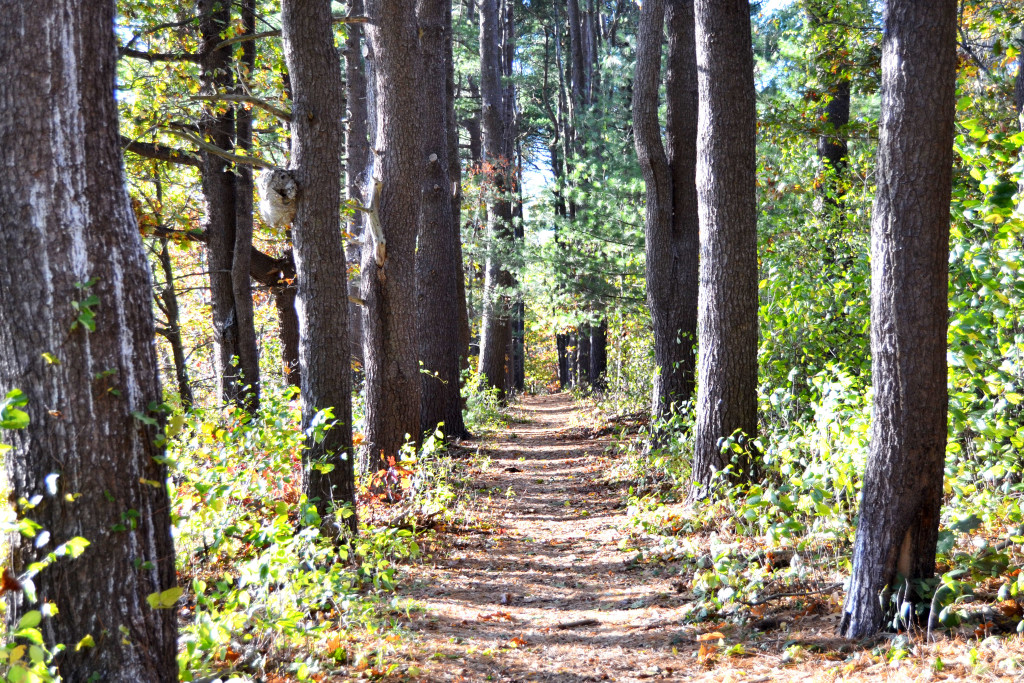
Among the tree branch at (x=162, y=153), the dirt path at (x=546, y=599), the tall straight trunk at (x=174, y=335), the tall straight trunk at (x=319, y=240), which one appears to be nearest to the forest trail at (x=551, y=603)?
the dirt path at (x=546, y=599)

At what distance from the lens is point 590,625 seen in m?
5.04

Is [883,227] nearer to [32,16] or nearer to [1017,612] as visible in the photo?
[1017,612]

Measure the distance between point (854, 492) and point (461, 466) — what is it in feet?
19.6

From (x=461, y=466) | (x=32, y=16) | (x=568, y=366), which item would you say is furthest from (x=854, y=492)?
(x=568, y=366)

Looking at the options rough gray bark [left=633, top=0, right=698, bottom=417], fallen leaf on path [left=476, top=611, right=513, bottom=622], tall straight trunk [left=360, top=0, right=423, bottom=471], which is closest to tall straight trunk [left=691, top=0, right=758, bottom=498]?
fallen leaf on path [left=476, top=611, right=513, bottom=622]

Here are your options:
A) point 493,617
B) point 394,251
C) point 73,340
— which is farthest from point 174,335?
point 73,340

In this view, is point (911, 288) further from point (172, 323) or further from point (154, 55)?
point (172, 323)

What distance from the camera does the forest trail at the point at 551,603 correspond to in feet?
13.8

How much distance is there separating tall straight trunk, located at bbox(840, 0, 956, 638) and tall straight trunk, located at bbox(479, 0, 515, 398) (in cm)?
1406

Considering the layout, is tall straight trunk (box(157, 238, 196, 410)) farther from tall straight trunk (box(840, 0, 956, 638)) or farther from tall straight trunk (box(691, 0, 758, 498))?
tall straight trunk (box(840, 0, 956, 638))

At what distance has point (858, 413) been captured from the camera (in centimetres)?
511

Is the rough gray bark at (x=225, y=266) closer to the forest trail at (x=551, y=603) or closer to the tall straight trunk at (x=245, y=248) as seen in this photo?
the tall straight trunk at (x=245, y=248)

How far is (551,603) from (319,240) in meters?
3.24

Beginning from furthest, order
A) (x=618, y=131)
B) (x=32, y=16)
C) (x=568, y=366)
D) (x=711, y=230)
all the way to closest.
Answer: (x=568, y=366)
(x=618, y=131)
(x=711, y=230)
(x=32, y=16)
